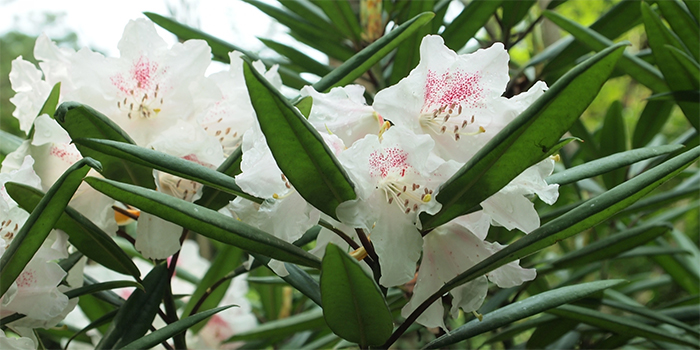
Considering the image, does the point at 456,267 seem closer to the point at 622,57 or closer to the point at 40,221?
the point at 40,221

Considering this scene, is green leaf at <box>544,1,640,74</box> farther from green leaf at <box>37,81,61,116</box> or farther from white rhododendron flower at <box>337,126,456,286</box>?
green leaf at <box>37,81,61,116</box>

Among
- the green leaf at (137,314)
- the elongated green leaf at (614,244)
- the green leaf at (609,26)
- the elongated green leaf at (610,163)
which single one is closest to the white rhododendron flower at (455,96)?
the elongated green leaf at (610,163)

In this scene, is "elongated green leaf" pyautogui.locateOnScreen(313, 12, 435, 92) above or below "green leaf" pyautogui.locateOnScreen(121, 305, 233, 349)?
above

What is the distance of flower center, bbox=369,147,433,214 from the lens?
0.50 meters

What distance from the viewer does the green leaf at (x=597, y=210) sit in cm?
47

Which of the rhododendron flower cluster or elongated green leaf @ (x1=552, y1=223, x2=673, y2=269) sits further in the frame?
elongated green leaf @ (x1=552, y1=223, x2=673, y2=269)

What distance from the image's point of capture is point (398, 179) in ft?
1.69

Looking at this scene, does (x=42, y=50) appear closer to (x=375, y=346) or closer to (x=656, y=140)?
(x=375, y=346)

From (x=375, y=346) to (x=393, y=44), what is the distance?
1.14ft

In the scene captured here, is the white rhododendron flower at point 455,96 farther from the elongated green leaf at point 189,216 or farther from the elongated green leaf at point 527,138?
the elongated green leaf at point 189,216

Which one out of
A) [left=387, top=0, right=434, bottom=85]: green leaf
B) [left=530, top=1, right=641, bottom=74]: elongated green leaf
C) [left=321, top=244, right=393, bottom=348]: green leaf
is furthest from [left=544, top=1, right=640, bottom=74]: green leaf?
[left=321, top=244, right=393, bottom=348]: green leaf

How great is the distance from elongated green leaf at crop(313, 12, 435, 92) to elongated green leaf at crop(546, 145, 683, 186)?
24cm

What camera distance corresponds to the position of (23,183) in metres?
0.60

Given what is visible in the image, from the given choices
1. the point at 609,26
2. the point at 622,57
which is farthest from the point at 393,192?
the point at 609,26
